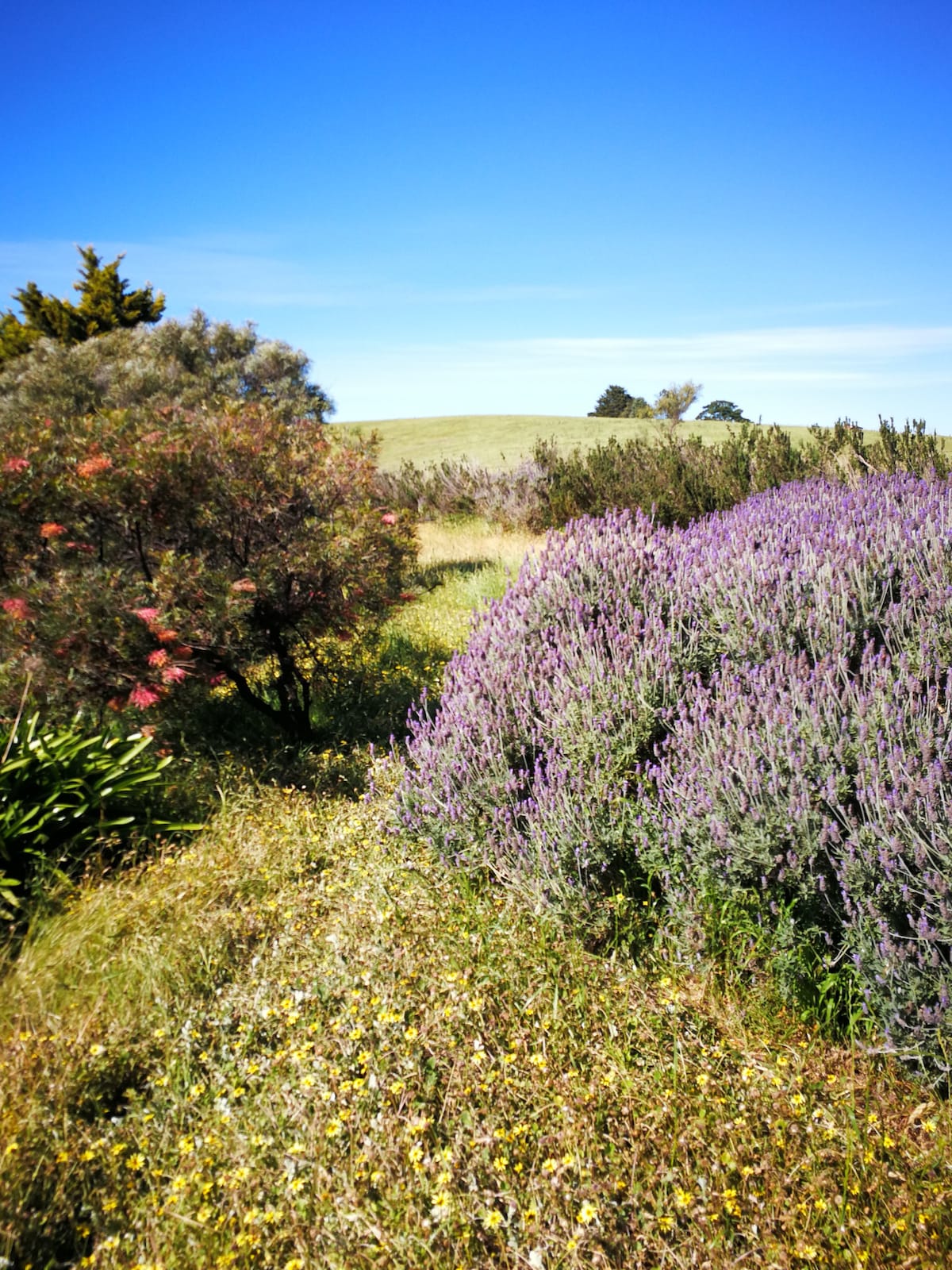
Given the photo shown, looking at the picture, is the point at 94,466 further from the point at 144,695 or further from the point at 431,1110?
the point at 431,1110

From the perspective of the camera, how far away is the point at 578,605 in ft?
14.4

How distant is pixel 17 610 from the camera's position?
177 inches

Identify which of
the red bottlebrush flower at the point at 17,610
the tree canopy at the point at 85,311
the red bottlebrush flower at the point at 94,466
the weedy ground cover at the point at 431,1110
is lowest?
the weedy ground cover at the point at 431,1110

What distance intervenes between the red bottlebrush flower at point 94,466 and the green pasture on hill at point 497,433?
2195 cm

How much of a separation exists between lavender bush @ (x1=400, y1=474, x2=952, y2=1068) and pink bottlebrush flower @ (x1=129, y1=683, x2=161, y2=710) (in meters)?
1.66

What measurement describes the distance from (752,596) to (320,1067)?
3.01m

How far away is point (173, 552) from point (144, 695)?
945 mm

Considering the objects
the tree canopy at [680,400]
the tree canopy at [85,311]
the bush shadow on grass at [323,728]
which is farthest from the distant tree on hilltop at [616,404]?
the bush shadow on grass at [323,728]

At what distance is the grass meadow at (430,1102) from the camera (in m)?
1.95

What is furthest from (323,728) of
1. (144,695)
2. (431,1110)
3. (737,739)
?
(431,1110)

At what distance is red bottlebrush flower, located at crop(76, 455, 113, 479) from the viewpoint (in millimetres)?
4801

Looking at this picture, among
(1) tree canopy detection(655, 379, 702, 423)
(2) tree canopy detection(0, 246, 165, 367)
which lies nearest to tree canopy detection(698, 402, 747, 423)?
(1) tree canopy detection(655, 379, 702, 423)

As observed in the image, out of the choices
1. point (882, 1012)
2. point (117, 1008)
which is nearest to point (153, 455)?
point (117, 1008)

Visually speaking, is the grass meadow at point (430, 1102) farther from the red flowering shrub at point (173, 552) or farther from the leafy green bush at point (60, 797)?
the red flowering shrub at point (173, 552)
